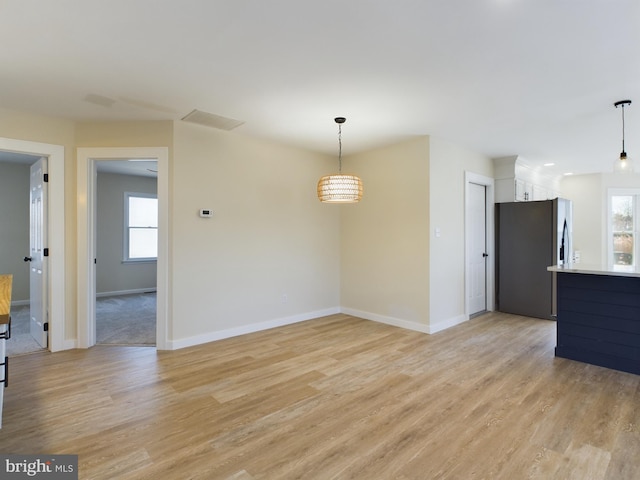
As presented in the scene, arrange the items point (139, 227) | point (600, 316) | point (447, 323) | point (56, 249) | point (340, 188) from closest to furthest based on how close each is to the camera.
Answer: point (600, 316) → point (340, 188) → point (56, 249) → point (447, 323) → point (139, 227)

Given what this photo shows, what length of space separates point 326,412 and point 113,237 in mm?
6539

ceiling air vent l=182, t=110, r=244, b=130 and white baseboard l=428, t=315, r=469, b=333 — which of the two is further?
white baseboard l=428, t=315, r=469, b=333

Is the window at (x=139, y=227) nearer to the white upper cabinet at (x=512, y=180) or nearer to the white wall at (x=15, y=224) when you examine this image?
the white wall at (x=15, y=224)

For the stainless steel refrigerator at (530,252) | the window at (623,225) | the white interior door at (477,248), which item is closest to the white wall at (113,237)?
the white interior door at (477,248)

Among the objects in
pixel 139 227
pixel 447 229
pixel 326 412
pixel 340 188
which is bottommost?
pixel 326 412

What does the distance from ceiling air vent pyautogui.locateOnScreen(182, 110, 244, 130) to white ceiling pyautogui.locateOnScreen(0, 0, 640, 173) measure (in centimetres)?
12

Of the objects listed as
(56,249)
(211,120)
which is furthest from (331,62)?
(56,249)

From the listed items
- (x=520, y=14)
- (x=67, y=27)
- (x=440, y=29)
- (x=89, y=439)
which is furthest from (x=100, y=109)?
(x=520, y=14)

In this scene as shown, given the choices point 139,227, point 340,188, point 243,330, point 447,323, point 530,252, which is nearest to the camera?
point 340,188

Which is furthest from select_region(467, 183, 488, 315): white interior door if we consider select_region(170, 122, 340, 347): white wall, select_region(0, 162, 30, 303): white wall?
select_region(0, 162, 30, 303): white wall

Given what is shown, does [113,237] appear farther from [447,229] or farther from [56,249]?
[447,229]

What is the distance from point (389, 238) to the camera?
478 cm

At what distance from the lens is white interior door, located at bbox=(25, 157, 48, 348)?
365cm

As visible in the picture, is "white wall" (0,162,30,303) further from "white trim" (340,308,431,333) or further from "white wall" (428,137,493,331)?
"white wall" (428,137,493,331)
